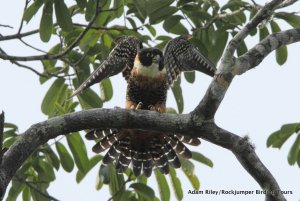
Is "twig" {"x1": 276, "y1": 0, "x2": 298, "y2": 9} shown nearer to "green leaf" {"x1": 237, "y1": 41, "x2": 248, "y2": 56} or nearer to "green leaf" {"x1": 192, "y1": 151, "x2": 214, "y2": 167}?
"green leaf" {"x1": 237, "y1": 41, "x2": 248, "y2": 56}

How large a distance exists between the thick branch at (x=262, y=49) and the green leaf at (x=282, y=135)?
2.10 ft

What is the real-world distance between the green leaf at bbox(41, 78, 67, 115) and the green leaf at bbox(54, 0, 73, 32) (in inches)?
31.9

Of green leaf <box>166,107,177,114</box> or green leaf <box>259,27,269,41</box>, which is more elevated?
green leaf <box>259,27,269,41</box>

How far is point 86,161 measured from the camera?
4.61 meters

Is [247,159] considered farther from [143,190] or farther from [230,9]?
[230,9]

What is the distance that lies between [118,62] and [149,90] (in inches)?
14.6

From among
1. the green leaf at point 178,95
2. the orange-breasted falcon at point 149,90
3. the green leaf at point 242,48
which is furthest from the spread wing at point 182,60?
the green leaf at point 242,48

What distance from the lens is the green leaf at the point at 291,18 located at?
435 cm

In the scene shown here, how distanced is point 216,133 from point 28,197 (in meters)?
1.69

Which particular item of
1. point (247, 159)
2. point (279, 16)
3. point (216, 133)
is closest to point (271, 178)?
point (247, 159)

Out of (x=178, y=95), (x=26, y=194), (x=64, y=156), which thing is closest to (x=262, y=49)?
(x=178, y=95)

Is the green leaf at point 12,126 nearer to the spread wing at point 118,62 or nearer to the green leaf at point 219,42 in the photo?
the spread wing at point 118,62

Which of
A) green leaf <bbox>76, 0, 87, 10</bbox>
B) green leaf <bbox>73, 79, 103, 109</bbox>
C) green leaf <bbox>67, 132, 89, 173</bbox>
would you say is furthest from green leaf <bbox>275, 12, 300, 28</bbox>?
green leaf <bbox>67, 132, 89, 173</bbox>

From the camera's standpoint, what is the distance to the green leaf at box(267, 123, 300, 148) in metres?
4.37
